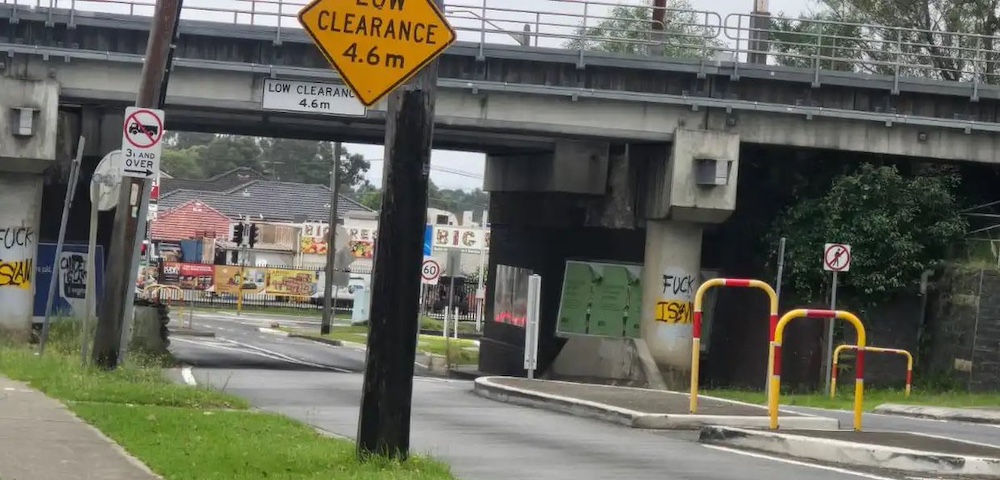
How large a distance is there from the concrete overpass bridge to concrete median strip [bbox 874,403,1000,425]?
25.3 ft

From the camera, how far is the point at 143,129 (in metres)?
18.8

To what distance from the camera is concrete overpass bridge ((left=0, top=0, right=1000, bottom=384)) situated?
94.0 ft

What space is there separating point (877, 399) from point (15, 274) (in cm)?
1594

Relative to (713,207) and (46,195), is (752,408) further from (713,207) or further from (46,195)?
(46,195)

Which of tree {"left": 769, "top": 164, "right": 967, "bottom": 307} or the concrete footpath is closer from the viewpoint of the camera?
the concrete footpath

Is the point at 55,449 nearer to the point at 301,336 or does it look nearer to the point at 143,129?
the point at 143,129

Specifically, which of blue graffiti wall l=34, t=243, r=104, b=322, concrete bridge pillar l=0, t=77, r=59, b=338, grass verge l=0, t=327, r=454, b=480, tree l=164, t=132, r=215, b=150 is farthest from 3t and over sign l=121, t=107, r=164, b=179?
tree l=164, t=132, r=215, b=150

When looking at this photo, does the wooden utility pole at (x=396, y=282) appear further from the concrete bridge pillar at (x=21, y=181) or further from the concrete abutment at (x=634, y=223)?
the concrete abutment at (x=634, y=223)

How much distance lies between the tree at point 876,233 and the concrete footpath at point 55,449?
18.6 meters

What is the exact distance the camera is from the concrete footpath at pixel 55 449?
1053cm

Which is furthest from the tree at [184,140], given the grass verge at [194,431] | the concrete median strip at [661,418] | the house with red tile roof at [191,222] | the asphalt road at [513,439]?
the concrete median strip at [661,418]

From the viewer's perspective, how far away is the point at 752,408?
58.5ft

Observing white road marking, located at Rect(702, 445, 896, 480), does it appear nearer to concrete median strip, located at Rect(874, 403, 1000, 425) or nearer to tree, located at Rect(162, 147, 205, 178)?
concrete median strip, located at Rect(874, 403, 1000, 425)

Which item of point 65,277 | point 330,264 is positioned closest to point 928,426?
point 65,277
